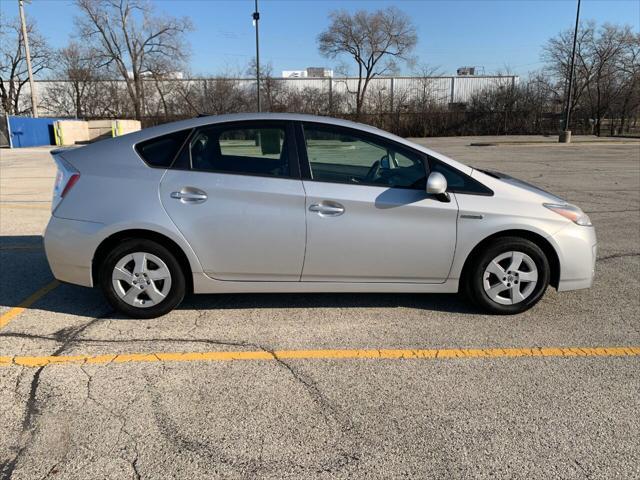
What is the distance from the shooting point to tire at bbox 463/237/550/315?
13.3 ft

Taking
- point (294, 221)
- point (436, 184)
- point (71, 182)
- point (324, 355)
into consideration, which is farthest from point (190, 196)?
point (436, 184)

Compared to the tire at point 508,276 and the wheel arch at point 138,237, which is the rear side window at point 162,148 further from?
the tire at point 508,276

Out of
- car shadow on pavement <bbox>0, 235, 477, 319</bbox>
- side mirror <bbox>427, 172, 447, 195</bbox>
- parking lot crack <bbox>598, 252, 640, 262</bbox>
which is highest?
side mirror <bbox>427, 172, 447, 195</bbox>

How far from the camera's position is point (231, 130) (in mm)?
4098

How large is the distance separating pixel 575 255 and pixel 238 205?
283cm

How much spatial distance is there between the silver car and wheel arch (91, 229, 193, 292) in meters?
0.01

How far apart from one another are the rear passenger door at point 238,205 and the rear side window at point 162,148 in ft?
0.22

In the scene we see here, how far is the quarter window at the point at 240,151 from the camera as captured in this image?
398 cm

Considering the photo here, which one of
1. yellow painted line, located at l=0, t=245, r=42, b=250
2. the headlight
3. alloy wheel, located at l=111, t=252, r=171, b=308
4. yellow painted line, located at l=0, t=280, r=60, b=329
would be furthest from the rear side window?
yellow painted line, located at l=0, t=245, r=42, b=250

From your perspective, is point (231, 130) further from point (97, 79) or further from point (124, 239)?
point (97, 79)

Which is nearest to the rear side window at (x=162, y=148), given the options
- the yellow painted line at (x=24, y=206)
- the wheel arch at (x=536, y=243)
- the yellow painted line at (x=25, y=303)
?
the yellow painted line at (x=25, y=303)

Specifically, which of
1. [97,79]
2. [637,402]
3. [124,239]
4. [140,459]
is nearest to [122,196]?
[124,239]

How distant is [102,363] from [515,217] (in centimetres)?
333

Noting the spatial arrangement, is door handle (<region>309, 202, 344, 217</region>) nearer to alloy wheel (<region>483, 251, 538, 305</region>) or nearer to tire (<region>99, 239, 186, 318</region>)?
tire (<region>99, 239, 186, 318</region>)
